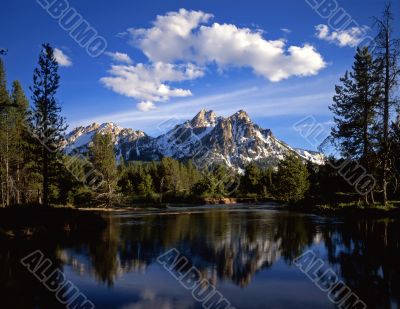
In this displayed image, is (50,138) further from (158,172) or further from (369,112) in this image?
(158,172)

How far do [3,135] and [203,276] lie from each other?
5227cm

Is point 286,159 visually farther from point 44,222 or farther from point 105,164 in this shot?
point 44,222

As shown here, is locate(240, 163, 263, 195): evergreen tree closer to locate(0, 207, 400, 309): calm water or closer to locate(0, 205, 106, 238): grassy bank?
locate(0, 205, 106, 238): grassy bank

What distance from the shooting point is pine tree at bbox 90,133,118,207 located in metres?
75.6

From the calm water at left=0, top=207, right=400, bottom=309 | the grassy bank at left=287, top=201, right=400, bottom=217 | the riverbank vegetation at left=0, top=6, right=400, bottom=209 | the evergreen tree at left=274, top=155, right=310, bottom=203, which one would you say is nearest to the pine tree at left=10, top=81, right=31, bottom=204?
the riverbank vegetation at left=0, top=6, right=400, bottom=209

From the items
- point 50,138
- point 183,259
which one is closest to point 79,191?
point 50,138

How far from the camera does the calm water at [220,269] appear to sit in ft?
35.0

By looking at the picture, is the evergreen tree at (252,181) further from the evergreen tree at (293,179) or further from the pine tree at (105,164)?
the pine tree at (105,164)

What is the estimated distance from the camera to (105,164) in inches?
3004

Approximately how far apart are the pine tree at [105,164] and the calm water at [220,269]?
52.4 metres

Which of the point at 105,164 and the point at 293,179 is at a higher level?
the point at 105,164

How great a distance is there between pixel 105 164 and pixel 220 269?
65.1m

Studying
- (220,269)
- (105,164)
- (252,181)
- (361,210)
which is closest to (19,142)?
(105,164)

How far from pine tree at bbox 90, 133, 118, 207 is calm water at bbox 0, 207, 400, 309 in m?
52.4
